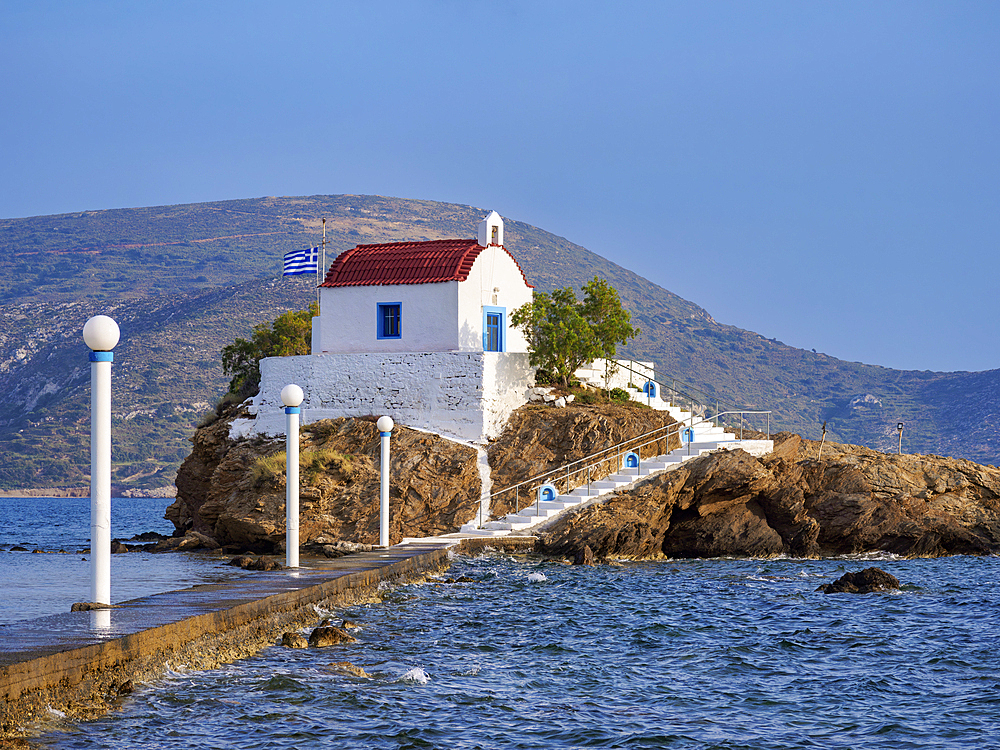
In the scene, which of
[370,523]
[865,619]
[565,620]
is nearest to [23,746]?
[565,620]

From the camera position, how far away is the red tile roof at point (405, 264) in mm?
34781

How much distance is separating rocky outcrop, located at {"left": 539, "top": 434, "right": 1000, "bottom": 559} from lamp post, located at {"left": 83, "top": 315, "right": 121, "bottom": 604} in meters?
16.0

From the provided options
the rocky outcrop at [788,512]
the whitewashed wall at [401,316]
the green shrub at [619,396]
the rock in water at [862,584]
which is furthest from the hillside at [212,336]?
the rock in water at [862,584]

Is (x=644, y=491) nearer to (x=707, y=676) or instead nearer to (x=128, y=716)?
(x=707, y=676)

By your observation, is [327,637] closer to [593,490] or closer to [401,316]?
[593,490]

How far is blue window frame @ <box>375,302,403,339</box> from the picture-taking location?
35391 mm

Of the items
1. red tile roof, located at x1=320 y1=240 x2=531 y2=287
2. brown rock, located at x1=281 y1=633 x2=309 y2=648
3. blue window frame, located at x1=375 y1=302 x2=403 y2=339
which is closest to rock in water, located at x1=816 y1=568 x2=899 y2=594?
brown rock, located at x1=281 y1=633 x2=309 y2=648

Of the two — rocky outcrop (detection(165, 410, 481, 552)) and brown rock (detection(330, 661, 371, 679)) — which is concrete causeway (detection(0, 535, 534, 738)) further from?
rocky outcrop (detection(165, 410, 481, 552))

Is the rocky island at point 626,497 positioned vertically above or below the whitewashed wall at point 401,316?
below

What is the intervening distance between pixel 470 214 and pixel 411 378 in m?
161

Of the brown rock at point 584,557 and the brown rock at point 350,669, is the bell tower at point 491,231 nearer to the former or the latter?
the brown rock at point 584,557

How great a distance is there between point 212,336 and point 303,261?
86.4 m

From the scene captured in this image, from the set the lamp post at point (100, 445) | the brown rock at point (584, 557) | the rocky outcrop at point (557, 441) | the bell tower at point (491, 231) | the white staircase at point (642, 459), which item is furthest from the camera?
the bell tower at point (491, 231)

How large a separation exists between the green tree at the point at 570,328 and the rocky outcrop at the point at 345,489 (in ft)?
15.8
